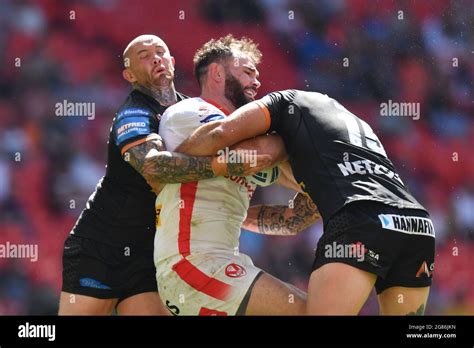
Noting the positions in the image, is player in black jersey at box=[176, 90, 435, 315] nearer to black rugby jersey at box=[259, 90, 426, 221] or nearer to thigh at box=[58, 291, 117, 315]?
black rugby jersey at box=[259, 90, 426, 221]

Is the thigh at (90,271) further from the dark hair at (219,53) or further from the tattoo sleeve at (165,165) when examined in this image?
the dark hair at (219,53)

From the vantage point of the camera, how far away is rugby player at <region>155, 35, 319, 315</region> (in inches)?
171

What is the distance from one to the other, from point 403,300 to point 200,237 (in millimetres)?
1094

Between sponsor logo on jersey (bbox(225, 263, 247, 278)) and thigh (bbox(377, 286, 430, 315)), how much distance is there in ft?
2.38

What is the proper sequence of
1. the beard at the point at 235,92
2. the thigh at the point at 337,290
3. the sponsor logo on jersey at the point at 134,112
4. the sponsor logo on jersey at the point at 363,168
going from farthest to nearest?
the sponsor logo on jersey at the point at 134,112, the beard at the point at 235,92, the sponsor logo on jersey at the point at 363,168, the thigh at the point at 337,290

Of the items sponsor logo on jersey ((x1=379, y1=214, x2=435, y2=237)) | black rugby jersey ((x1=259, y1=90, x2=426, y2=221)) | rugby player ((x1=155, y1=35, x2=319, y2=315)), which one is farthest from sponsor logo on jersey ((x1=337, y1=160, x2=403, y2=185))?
rugby player ((x1=155, y1=35, x2=319, y2=315))

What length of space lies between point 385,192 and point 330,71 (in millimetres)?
5035

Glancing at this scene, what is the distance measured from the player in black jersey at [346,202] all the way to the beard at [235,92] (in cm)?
44

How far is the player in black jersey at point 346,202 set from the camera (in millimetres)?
4129

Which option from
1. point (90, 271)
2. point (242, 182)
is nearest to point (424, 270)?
point (242, 182)

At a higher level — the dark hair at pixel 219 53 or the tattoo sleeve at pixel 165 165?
the dark hair at pixel 219 53

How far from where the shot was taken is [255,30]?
9.33 meters

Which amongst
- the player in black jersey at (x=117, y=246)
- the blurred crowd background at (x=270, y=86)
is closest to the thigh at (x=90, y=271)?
the player in black jersey at (x=117, y=246)
